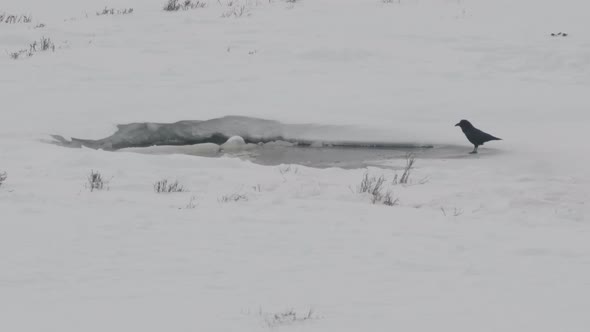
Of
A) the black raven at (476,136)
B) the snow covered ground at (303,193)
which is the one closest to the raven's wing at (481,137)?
the black raven at (476,136)

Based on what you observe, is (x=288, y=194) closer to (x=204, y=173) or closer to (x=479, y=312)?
(x=204, y=173)

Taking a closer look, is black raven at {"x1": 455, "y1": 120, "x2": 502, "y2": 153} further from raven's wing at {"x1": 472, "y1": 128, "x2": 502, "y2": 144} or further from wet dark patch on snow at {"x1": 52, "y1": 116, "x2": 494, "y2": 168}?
wet dark patch on snow at {"x1": 52, "y1": 116, "x2": 494, "y2": 168}

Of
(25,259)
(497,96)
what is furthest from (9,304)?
(497,96)

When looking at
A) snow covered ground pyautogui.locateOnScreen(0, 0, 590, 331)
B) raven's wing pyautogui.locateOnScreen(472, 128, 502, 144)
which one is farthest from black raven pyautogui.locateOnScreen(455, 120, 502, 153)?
snow covered ground pyautogui.locateOnScreen(0, 0, 590, 331)

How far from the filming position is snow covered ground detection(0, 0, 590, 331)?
10.8ft

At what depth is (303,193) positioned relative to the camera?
5.75m

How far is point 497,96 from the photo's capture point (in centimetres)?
927

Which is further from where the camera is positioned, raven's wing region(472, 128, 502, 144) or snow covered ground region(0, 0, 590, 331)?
raven's wing region(472, 128, 502, 144)

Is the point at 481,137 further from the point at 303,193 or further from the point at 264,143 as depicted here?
the point at 303,193

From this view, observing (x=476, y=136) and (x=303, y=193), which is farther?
(x=476, y=136)

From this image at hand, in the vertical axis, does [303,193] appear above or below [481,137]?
below

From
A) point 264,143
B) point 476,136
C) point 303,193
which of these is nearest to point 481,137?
point 476,136

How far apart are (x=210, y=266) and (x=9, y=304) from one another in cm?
102

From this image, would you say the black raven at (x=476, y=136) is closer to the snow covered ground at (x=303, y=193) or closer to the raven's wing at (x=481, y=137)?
the raven's wing at (x=481, y=137)
